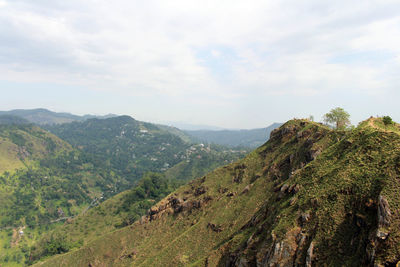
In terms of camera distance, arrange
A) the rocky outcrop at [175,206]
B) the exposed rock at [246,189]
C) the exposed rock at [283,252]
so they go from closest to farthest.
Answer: the exposed rock at [283,252] < the exposed rock at [246,189] < the rocky outcrop at [175,206]

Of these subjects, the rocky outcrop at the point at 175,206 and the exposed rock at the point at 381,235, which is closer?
the exposed rock at the point at 381,235

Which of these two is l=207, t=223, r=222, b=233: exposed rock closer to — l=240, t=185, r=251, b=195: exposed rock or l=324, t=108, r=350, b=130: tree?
l=240, t=185, r=251, b=195: exposed rock

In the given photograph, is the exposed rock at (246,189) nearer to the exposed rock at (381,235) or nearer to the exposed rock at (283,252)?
the exposed rock at (283,252)

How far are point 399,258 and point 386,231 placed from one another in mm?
2164

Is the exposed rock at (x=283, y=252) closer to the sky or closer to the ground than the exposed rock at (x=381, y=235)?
closer to the ground

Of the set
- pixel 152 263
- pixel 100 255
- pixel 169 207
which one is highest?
pixel 169 207

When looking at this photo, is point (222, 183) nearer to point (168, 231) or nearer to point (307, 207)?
point (168, 231)

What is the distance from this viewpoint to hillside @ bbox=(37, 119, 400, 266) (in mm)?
22016

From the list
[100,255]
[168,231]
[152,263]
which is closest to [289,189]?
[152,263]

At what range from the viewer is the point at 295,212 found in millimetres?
28375

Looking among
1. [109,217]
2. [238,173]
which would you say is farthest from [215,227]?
[109,217]

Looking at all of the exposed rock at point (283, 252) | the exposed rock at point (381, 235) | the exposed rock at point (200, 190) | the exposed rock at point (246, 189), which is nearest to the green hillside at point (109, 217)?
the exposed rock at point (200, 190)

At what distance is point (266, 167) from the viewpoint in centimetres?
6212

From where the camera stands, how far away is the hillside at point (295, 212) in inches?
867
